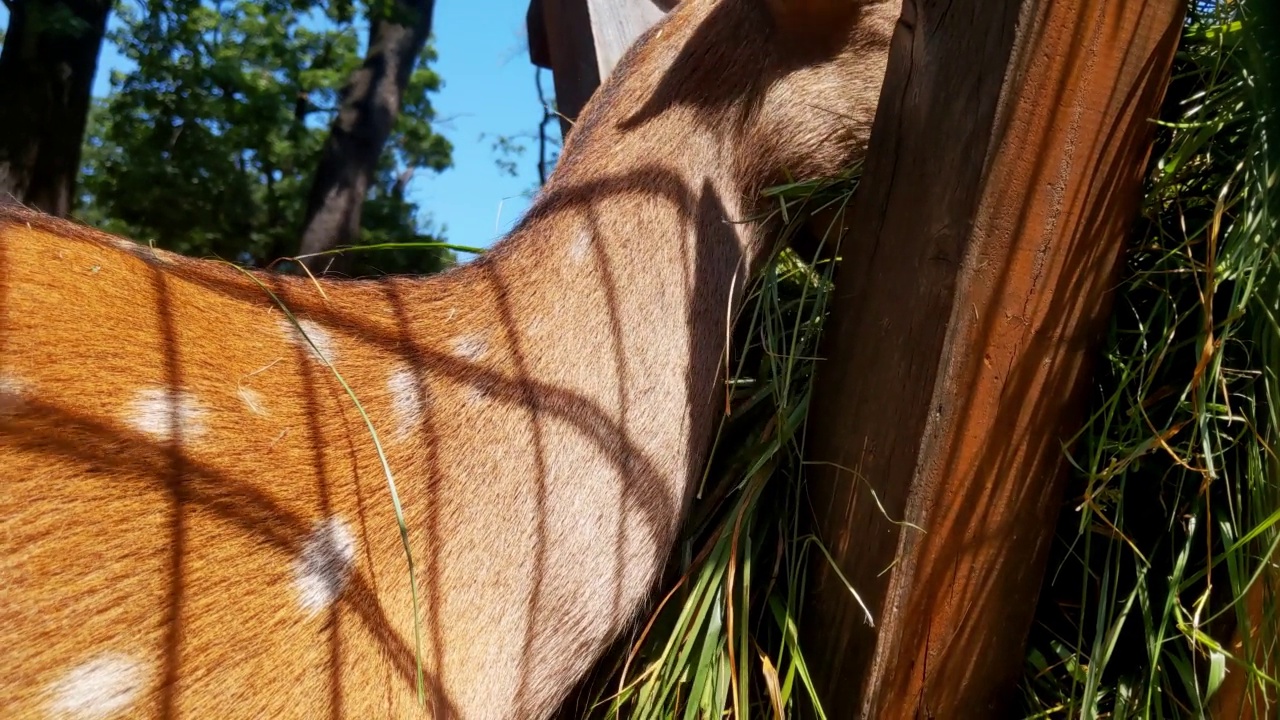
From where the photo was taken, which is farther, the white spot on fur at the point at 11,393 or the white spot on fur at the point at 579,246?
the white spot on fur at the point at 579,246

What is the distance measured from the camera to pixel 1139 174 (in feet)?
4.67

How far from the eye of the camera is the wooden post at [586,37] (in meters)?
3.26

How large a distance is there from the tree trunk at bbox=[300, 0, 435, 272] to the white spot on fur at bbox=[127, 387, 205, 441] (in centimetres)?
712

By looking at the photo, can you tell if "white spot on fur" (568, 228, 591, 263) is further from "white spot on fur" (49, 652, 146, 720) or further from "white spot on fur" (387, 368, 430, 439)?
"white spot on fur" (49, 652, 146, 720)

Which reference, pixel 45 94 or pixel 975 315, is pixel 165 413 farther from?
pixel 45 94

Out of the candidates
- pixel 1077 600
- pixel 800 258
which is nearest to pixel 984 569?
pixel 1077 600

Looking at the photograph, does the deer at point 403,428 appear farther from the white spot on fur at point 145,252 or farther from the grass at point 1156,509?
the grass at point 1156,509

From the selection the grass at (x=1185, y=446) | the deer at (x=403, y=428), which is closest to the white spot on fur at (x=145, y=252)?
the deer at (x=403, y=428)

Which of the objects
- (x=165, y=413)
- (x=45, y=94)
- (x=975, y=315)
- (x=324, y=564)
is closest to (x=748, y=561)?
(x=975, y=315)

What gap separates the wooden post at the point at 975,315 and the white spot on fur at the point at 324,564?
2.50ft

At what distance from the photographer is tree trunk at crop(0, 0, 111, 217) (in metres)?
6.26

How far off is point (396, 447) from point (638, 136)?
2.63ft

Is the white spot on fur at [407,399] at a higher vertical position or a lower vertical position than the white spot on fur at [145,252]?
lower

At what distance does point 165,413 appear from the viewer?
1.49 meters
